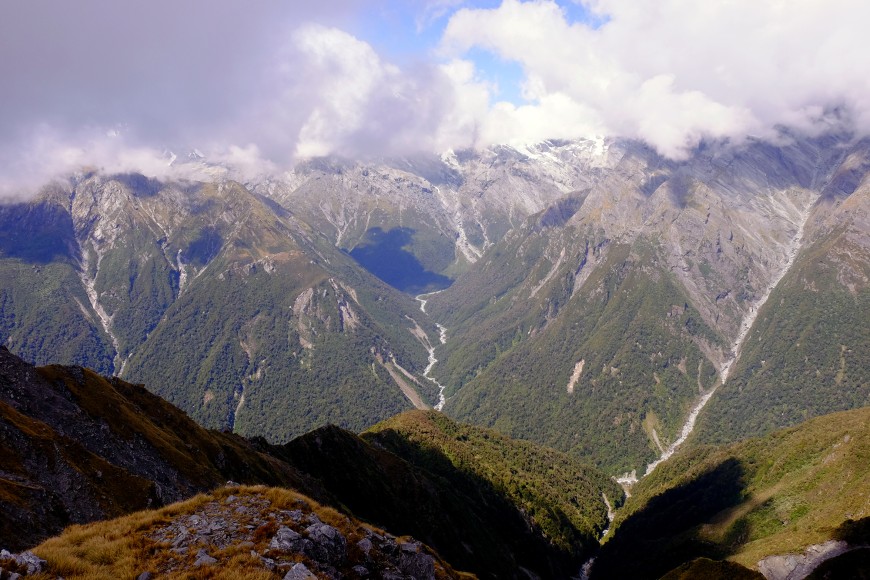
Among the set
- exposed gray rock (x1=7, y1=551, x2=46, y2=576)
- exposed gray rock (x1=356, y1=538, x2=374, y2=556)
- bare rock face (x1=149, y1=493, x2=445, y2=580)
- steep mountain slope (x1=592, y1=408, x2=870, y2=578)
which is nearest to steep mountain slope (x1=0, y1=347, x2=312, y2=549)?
bare rock face (x1=149, y1=493, x2=445, y2=580)

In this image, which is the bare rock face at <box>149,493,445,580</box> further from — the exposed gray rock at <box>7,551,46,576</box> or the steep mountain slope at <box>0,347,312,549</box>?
the steep mountain slope at <box>0,347,312,549</box>

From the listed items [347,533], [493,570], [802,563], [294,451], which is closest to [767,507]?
[802,563]

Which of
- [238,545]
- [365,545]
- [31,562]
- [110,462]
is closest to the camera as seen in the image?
[31,562]

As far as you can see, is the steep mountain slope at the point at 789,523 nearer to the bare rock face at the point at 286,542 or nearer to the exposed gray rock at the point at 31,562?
the bare rock face at the point at 286,542

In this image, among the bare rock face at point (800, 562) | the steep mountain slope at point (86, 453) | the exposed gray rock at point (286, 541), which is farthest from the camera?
the bare rock face at point (800, 562)

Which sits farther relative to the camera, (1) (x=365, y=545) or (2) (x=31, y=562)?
(1) (x=365, y=545)

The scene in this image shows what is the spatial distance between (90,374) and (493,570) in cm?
12592

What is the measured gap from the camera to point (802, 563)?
107 metres

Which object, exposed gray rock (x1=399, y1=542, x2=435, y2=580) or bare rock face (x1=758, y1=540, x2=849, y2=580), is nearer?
exposed gray rock (x1=399, y1=542, x2=435, y2=580)

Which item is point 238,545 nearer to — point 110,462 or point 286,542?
point 286,542

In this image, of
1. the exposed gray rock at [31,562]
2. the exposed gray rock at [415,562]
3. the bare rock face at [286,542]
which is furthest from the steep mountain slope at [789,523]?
the exposed gray rock at [31,562]

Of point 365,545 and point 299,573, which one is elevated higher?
point 365,545

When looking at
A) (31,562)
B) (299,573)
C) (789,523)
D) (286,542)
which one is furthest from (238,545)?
(789,523)

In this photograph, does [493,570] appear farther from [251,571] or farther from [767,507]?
[251,571]
